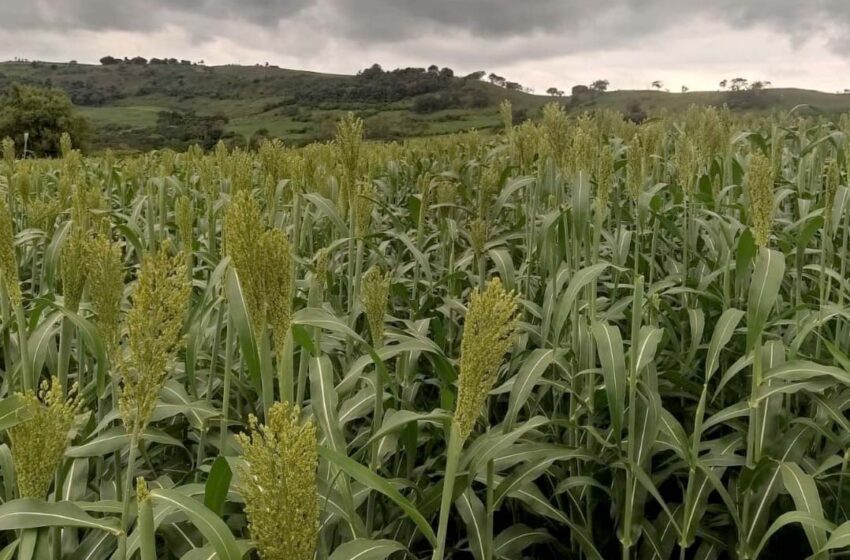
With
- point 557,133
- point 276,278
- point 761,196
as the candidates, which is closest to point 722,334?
point 761,196

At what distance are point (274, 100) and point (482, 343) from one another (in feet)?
352

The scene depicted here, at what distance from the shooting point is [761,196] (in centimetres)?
225

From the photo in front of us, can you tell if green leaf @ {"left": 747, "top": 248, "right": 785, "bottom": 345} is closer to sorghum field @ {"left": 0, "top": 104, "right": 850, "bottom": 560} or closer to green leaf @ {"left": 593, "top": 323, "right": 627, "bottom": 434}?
sorghum field @ {"left": 0, "top": 104, "right": 850, "bottom": 560}

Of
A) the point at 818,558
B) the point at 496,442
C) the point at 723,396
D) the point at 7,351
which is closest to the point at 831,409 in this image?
the point at 818,558

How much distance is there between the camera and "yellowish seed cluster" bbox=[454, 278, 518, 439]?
4.24ft

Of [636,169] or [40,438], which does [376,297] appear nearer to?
[40,438]

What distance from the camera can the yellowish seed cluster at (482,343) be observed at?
4.24 feet

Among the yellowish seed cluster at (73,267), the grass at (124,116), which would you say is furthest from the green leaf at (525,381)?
the grass at (124,116)

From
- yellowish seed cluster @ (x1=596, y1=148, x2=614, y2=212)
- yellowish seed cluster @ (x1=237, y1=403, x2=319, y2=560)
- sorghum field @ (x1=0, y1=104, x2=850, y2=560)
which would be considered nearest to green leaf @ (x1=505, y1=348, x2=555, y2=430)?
sorghum field @ (x1=0, y1=104, x2=850, y2=560)

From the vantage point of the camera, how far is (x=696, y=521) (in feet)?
7.64

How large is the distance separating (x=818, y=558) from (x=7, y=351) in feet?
10.6

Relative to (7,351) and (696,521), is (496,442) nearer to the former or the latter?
(696,521)

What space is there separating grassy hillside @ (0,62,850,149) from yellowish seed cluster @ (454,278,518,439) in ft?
77.8

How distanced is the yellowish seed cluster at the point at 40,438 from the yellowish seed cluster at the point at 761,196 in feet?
7.31
